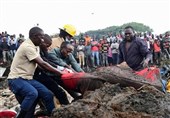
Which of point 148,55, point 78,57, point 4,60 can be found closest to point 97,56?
point 78,57

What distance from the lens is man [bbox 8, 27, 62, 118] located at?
5.39 meters

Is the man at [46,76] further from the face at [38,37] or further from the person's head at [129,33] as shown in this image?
the person's head at [129,33]

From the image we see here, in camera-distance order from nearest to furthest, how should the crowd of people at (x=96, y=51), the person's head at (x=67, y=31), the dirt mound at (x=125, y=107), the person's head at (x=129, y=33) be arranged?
the dirt mound at (x=125, y=107) < the person's head at (x=67, y=31) < the person's head at (x=129, y=33) < the crowd of people at (x=96, y=51)

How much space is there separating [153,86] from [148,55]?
1.85m

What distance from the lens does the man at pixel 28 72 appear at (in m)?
5.39

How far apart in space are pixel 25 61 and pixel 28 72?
181 mm

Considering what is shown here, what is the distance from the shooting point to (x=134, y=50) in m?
6.95

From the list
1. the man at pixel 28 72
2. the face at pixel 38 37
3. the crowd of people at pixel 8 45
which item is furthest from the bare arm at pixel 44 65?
the crowd of people at pixel 8 45

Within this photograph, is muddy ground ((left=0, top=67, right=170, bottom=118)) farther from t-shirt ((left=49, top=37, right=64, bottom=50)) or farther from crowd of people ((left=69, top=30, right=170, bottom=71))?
crowd of people ((left=69, top=30, right=170, bottom=71))

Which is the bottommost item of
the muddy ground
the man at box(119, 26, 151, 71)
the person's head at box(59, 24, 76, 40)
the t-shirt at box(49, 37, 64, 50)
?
the muddy ground

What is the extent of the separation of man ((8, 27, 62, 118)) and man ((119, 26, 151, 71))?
71.8 inches

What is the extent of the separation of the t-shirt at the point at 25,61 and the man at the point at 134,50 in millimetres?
2092

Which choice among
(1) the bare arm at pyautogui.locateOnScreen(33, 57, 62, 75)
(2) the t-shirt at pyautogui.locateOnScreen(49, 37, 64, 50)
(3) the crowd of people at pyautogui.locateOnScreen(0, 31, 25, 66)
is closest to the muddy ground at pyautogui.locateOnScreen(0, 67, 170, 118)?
(1) the bare arm at pyautogui.locateOnScreen(33, 57, 62, 75)

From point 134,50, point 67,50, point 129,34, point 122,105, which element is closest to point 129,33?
point 129,34
